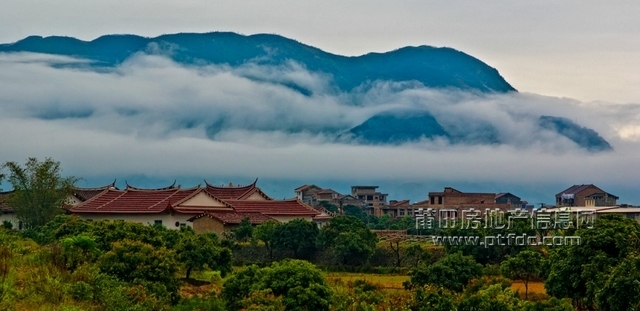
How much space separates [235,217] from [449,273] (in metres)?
25.8

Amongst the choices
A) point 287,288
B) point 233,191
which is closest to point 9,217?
point 233,191

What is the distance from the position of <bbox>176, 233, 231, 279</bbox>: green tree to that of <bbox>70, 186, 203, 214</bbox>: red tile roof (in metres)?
20.3

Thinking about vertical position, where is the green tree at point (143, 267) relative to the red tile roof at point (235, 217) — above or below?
below

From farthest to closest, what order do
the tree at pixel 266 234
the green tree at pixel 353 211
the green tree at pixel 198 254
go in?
1. the green tree at pixel 353 211
2. the tree at pixel 266 234
3. the green tree at pixel 198 254

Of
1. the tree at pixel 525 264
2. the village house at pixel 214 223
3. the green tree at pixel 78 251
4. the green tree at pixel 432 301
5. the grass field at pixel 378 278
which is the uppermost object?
the village house at pixel 214 223

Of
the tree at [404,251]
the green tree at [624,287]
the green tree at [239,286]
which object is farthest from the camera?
the tree at [404,251]

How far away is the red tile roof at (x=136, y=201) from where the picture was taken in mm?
58594

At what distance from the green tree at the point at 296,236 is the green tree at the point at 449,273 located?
56.9 feet

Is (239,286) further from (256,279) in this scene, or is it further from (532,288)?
(532,288)

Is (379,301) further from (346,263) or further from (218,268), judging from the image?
(346,263)

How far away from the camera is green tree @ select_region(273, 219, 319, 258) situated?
51.4 metres

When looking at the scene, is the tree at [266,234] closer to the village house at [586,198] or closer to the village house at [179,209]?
the village house at [179,209]

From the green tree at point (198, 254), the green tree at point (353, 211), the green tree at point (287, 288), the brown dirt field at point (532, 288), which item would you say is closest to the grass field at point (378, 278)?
the green tree at point (198, 254)

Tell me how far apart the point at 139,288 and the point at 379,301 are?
22.1 feet
